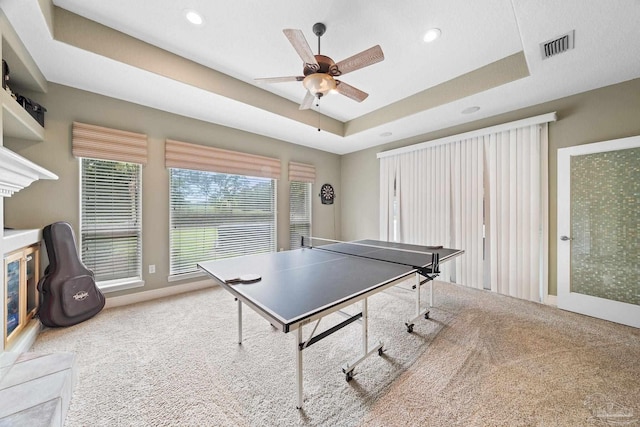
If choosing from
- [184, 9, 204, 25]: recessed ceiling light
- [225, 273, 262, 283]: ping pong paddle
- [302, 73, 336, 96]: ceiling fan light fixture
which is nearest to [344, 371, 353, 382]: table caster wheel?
[225, 273, 262, 283]: ping pong paddle

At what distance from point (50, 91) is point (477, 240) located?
18.4 feet

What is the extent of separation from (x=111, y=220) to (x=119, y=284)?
791 mm

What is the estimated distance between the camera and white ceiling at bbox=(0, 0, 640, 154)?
5.89ft

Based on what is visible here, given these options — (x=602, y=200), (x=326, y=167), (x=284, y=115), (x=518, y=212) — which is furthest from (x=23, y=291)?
(x=602, y=200)

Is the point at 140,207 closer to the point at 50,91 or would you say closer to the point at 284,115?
the point at 50,91

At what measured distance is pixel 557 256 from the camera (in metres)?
2.88

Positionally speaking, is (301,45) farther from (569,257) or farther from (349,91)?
(569,257)

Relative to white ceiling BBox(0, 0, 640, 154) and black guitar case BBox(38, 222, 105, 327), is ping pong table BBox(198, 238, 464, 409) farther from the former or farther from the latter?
white ceiling BBox(0, 0, 640, 154)

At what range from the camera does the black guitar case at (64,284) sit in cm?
231

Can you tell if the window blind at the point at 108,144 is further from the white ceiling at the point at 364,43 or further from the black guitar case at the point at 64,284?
the black guitar case at the point at 64,284

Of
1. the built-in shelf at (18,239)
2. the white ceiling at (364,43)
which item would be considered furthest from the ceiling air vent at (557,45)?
the built-in shelf at (18,239)

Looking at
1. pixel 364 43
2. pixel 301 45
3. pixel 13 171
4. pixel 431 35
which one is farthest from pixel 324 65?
pixel 13 171

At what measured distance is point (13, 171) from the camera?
1603 millimetres

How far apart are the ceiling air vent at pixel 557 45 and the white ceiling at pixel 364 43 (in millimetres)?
47
